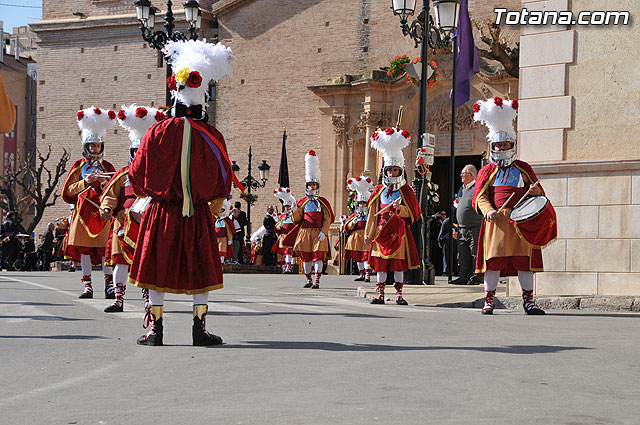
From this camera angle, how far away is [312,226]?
2230 cm

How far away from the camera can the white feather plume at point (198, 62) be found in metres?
8.23

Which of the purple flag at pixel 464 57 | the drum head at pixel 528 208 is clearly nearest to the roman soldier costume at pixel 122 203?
the drum head at pixel 528 208

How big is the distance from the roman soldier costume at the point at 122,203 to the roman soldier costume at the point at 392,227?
3.53 metres

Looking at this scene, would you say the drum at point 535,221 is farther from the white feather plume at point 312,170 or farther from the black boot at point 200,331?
the white feather plume at point 312,170

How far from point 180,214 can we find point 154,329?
860 millimetres

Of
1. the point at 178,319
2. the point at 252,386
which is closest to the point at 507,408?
the point at 252,386

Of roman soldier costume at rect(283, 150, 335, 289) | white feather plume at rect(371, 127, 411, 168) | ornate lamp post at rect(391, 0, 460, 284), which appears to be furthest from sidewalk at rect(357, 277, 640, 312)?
roman soldier costume at rect(283, 150, 335, 289)

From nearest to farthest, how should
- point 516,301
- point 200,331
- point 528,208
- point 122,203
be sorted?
point 200,331 < point 528,208 < point 122,203 < point 516,301

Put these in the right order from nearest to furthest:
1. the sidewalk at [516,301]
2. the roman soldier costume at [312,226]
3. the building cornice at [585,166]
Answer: the sidewalk at [516,301], the building cornice at [585,166], the roman soldier costume at [312,226]

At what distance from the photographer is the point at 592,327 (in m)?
9.90

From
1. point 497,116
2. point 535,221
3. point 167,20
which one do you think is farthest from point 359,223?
point 535,221

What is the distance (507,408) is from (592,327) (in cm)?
507

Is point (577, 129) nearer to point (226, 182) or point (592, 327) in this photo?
point (592, 327)

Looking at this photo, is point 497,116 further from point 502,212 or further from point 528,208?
point 528,208
